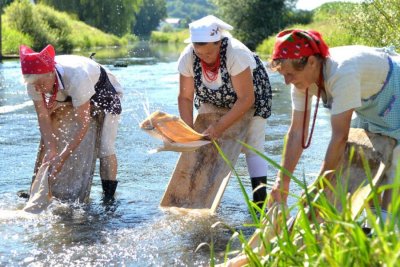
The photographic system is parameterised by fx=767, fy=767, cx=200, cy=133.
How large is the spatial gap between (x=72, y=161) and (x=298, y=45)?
313 cm

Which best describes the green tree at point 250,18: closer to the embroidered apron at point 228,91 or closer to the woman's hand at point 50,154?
the woman's hand at point 50,154

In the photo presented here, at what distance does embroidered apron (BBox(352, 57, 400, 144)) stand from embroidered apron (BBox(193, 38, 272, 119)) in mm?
1519

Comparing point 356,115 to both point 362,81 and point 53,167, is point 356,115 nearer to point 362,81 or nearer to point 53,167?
point 362,81

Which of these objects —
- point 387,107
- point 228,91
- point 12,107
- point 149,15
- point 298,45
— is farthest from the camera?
point 149,15

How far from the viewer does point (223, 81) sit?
18.5 ft

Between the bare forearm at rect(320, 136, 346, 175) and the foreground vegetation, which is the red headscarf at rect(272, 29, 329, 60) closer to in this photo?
the bare forearm at rect(320, 136, 346, 175)

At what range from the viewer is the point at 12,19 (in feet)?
121

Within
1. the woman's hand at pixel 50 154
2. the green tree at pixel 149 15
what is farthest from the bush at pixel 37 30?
the green tree at pixel 149 15

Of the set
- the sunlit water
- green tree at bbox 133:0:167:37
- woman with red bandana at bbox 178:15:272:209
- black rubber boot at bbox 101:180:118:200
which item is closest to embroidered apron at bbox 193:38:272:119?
woman with red bandana at bbox 178:15:272:209

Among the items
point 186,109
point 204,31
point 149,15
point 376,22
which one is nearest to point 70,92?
point 186,109

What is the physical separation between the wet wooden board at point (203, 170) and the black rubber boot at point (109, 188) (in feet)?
3.13

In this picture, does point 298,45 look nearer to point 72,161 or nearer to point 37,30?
point 72,161

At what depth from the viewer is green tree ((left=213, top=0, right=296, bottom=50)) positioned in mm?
45578

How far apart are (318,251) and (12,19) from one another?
3563cm
